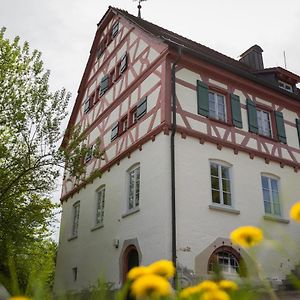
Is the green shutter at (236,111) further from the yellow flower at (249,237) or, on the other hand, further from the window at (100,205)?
the yellow flower at (249,237)

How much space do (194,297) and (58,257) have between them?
16.9m

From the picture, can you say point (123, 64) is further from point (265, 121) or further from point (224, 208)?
point (224, 208)

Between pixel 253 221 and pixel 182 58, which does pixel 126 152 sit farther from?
pixel 253 221

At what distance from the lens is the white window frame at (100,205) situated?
14.2 metres

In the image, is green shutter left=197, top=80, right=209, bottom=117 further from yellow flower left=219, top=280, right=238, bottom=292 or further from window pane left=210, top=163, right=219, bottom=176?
yellow flower left=219, top=280, right=238, bottom=292

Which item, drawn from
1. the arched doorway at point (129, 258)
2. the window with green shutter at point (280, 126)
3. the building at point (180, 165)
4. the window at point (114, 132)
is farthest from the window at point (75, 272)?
the window with green shutter at point (280, 126)

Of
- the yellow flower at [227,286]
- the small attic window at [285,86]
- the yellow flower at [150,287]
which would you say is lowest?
the yellow flower at [150,287]

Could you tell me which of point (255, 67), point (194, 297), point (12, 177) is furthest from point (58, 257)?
point (194, 297)

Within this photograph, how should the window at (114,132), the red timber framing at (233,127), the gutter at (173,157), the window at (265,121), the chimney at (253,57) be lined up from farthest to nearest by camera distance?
the chimney at (253,57), the window at (114,132), the window at (265,121), the red timber framing at (233,127), the gutter at (173,157)

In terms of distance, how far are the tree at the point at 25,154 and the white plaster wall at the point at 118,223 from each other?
1.73 meters

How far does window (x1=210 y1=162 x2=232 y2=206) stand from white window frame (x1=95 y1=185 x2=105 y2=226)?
4.60m

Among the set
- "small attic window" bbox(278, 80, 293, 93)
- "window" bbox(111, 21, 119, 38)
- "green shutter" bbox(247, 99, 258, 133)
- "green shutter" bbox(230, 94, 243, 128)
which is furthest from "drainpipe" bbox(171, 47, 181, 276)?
"small attic window" bbox(278, 80, 293, 93)

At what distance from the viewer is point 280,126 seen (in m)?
14.1

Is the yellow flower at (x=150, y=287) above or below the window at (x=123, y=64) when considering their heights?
below
